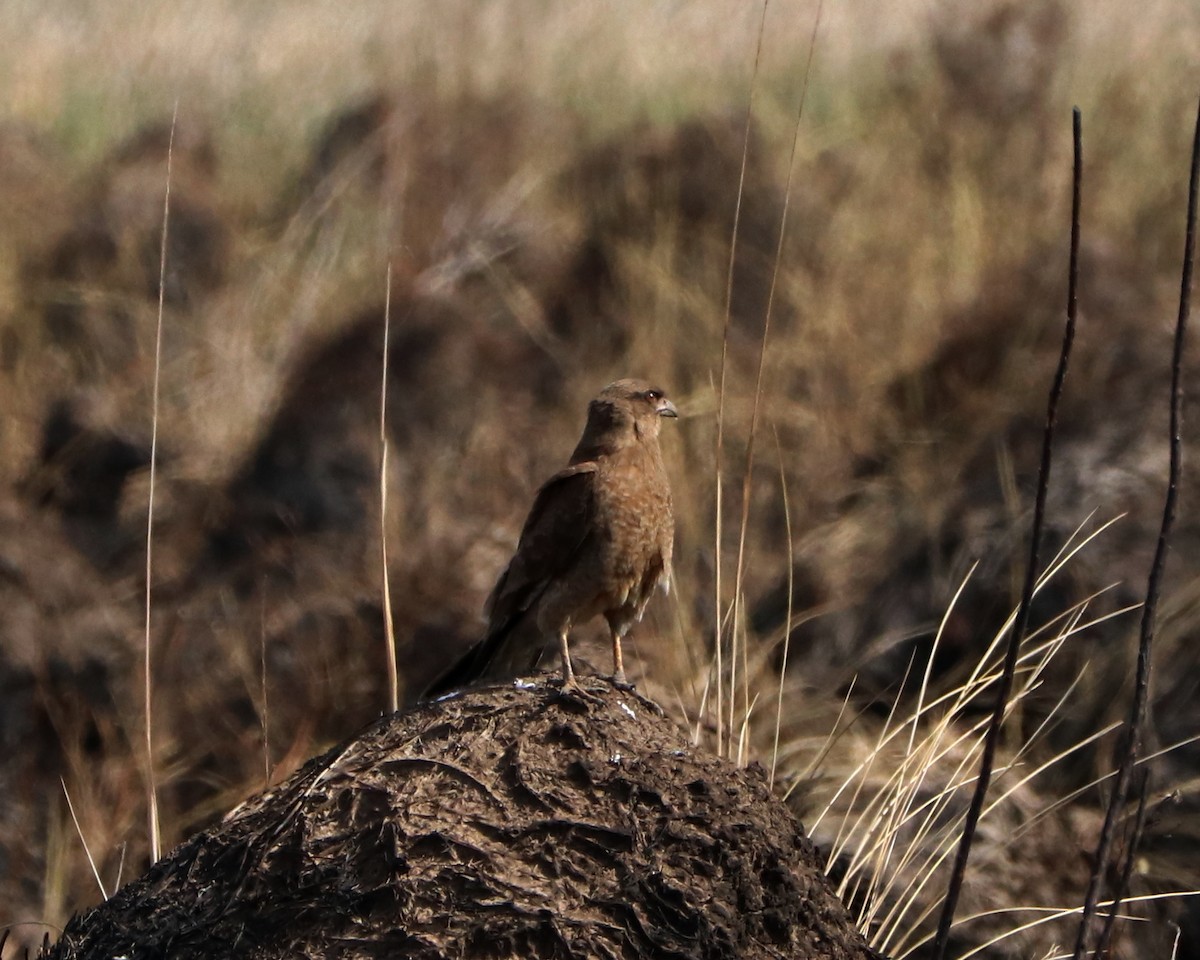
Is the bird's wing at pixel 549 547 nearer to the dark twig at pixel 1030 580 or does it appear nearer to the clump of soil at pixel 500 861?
the clump of soil at pixel 500 861

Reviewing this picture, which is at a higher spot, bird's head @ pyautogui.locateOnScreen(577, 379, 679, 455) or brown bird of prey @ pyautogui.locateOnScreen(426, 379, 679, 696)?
bird's head @ pyautogui.locateOnScreen(577, 379, 679, 455)

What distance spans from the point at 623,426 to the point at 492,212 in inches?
232

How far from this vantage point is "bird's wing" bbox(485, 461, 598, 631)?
524 cm

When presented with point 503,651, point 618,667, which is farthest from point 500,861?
point 503,651

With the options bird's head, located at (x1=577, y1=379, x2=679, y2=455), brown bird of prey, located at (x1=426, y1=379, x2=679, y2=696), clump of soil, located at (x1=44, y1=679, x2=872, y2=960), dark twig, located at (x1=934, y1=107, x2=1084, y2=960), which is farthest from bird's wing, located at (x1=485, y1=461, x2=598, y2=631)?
dark twig, located at (x1=934, y1=107, x2=1084, y2=960)

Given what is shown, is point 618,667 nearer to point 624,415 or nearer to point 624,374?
point 624,415

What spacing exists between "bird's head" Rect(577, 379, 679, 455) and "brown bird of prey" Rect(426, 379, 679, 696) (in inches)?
0.8

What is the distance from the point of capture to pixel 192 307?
10977mm

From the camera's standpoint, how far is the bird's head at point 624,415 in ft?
17.9

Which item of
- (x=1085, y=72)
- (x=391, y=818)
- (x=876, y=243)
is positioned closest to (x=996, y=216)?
(x=876, y=243)

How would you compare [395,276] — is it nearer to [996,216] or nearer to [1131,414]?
[996,216]

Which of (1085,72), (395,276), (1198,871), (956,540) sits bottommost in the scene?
(1198,871)

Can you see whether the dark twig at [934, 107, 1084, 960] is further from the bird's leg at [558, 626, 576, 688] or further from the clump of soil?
the bird's leg at [558, 626, 576, 688]

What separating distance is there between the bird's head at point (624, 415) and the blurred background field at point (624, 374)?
147 centimetres
